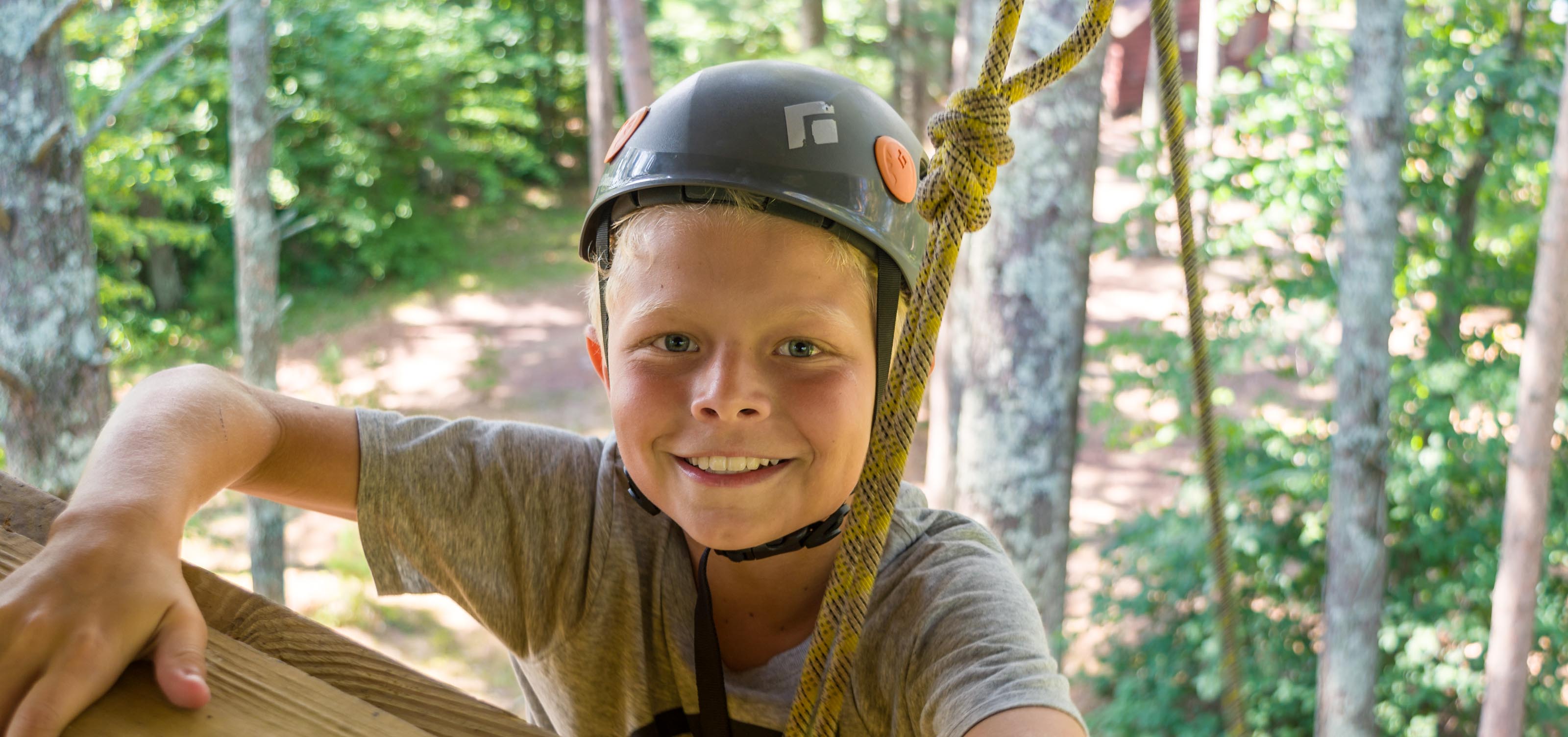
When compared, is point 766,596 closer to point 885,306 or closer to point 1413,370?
point 885,306

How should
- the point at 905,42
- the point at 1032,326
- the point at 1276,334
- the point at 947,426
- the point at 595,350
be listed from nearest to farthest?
the point at 595,350 → the point at 1032,326 → the point at 1276,334 → the point at 947,426 → the point at 905,42

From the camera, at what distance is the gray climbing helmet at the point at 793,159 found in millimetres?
1516

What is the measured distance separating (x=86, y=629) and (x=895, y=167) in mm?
1141

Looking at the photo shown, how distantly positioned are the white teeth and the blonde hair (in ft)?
0.88

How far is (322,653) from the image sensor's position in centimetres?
111

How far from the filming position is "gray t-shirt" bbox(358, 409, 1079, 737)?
1697 mm

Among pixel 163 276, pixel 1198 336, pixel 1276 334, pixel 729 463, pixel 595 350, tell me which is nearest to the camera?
pixel 1198 336

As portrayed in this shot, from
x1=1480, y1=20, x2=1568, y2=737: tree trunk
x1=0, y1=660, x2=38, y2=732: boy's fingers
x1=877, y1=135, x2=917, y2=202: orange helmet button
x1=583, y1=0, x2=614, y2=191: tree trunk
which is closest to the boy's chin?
x1=877, y1=135, x2=917, y2=202: orange helmet button

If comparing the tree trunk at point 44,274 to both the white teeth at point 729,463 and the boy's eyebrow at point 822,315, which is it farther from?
the boy's eyebrow at point 822,315

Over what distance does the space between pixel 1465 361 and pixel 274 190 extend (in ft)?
41.0

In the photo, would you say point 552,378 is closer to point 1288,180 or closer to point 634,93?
point 634,93

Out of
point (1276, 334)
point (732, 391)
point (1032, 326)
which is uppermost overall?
point (732, 391)

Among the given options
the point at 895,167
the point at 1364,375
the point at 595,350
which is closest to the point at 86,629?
the point at 595,350

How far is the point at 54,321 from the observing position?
409 centimetres
